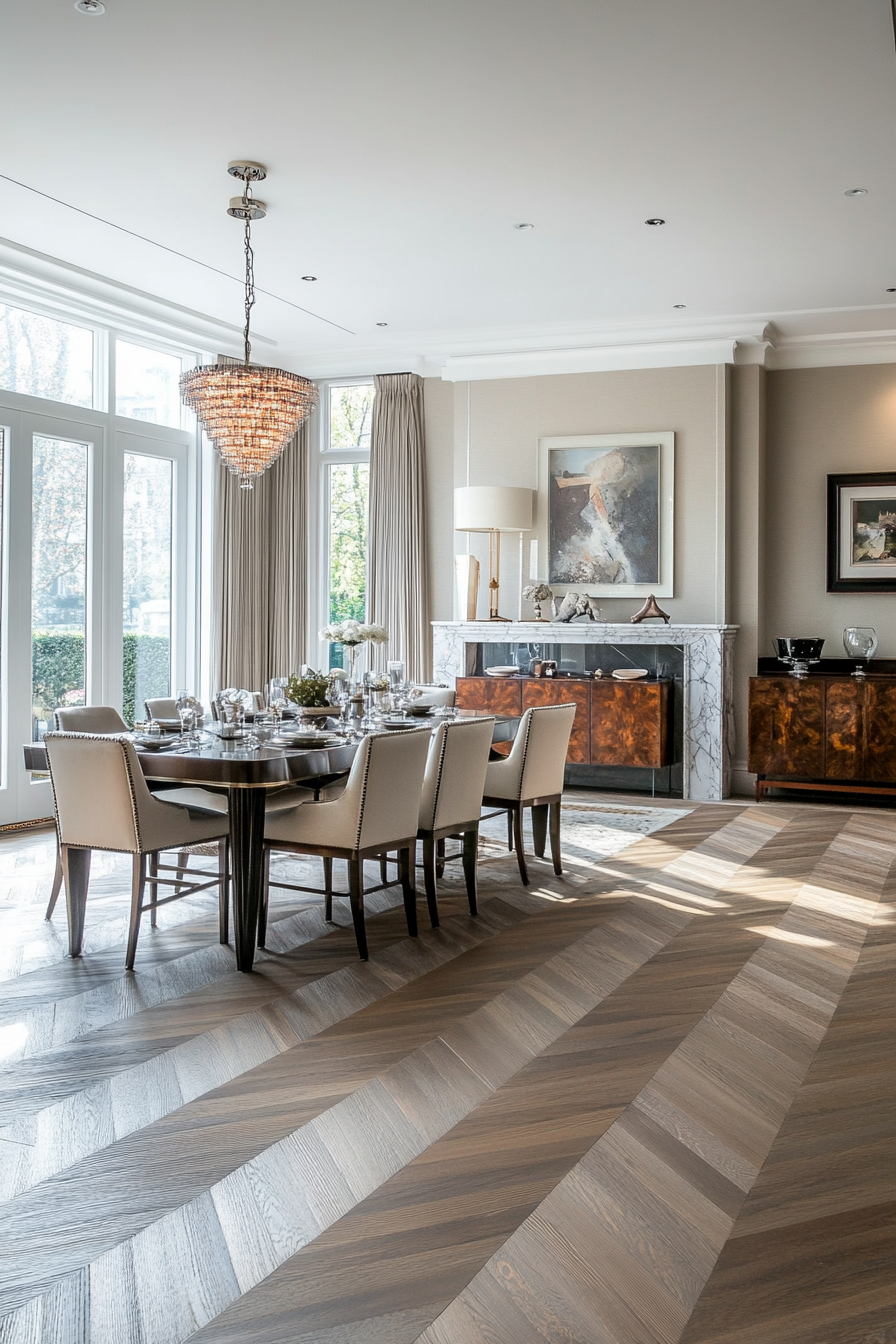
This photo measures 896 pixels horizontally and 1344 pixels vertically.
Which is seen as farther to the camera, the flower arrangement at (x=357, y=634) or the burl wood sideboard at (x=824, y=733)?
the burl wood sideboard at (x=824, y=733)

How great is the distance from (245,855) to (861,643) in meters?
5.49

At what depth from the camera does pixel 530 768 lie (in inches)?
203

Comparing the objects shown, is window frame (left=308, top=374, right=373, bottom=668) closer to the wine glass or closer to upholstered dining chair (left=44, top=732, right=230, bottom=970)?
the wine glass

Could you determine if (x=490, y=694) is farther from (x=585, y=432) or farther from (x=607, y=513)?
(x=585, y=432)

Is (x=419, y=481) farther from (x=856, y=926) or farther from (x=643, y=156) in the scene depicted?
(x=856, y=926)


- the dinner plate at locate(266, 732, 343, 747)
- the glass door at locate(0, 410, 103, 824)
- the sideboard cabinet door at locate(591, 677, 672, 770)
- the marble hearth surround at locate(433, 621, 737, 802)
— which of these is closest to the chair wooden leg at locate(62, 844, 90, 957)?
the dinner plate at locate(266, 732, 343, 747)

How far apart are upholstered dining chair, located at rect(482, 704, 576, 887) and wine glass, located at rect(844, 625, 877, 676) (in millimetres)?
3372

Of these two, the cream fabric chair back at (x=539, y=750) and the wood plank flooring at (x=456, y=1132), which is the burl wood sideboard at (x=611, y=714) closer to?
the cream fabric chair back at (x=539, y=750)

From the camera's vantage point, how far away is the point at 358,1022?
3.48m

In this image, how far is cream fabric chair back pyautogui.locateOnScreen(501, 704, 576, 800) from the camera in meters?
5.11

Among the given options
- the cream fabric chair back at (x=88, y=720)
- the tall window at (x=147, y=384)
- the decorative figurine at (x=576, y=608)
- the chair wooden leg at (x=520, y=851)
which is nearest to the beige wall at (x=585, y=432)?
the decorative figurine at (x=576, y=608)

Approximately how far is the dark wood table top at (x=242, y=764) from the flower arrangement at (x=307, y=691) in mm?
720

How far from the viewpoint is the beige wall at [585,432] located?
8047mm

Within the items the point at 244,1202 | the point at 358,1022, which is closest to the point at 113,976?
the point at 358,1022
